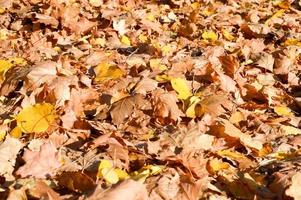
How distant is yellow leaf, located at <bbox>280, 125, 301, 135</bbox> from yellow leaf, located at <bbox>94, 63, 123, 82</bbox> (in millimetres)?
817

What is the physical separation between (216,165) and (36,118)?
0.72m

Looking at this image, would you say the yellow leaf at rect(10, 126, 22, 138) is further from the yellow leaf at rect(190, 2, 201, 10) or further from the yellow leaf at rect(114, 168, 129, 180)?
the yellow leaf at rect(190, 2, 201, 10)

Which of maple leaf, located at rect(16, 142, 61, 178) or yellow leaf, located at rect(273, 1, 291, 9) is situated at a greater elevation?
maple leaf, located at rect(16, 142, 61, 178)

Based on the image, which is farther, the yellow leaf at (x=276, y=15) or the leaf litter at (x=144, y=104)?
the yellow leaf at (x=276, y=15)

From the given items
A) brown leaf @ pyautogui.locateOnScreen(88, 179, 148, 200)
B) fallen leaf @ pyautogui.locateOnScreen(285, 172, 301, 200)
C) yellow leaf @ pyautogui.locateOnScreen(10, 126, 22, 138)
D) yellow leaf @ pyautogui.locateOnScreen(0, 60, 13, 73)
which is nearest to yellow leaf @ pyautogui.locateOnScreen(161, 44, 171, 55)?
yellow leaf @ pyautogui.locateOnScreen(0, 60, 13, 73)

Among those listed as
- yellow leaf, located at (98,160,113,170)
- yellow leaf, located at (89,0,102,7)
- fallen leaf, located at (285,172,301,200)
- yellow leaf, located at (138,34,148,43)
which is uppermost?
fallen leaf, located at (285,172,301,200)

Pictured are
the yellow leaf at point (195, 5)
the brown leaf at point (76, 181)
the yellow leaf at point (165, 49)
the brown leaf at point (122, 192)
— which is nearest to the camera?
the brown leaf at point (122, 192)

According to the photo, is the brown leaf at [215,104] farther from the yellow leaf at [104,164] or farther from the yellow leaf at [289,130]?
the yellow leaf at [104,164]

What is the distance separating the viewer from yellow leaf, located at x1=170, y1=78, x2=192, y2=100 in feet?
6.95

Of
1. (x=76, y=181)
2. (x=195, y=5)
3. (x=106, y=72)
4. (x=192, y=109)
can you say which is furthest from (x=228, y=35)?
(x=76, y=181)

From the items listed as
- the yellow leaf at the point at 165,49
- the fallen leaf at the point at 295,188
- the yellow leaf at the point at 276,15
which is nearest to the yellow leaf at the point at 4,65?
the yellow leaf at the point at 165,49

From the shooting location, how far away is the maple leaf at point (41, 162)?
153 cm

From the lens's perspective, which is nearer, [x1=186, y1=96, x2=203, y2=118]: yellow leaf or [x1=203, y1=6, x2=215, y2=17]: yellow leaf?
[x1=186, y1=96, x2=203, y2=118]: yellow leaf

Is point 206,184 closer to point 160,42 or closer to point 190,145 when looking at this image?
point 190,145
